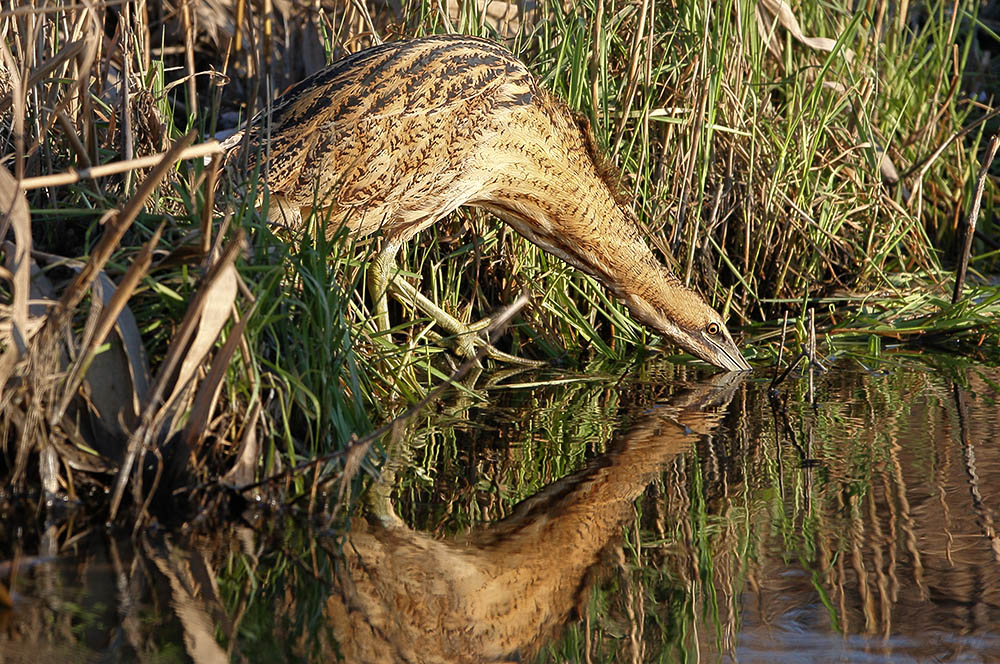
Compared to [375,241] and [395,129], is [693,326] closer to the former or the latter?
[395,129]

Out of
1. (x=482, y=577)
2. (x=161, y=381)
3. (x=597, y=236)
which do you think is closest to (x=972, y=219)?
(x=597, y=236)

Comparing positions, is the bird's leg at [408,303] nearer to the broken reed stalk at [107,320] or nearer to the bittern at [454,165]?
the bittern at [454,165]

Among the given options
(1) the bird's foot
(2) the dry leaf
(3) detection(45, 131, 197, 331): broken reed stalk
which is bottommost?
(1) the bird's foot

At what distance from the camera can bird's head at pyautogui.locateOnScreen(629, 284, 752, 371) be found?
405 cm

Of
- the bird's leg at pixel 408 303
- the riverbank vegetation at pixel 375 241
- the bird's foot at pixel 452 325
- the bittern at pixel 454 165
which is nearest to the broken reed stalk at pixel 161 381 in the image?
the riverbank vegetation at pixel 375 241

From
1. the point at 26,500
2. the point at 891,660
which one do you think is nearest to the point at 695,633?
the point at 891,660

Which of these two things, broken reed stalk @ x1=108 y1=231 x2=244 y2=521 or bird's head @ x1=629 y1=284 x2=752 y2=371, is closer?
broken reed stalk @ x1=108 y1=231 x2=244 y2=521

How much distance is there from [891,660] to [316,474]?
111cm

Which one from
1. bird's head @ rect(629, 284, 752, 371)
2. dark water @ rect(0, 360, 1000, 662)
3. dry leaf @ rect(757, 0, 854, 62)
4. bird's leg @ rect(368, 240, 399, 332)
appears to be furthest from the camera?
dry leaf @ rect(757, 0, 854, 62)

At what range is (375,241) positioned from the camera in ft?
10.6

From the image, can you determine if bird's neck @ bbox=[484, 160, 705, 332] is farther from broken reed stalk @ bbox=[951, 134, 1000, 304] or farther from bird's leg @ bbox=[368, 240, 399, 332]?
broken reed stalk @ bbox=[951, 134, 1000, 304]

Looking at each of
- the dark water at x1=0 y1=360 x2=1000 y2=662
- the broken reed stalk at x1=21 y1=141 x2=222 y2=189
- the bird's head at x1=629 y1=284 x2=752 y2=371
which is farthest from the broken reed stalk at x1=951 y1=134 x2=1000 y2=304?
the broken reed stalk at x1=21 y1=141 x2=222 y2=189

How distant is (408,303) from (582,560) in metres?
1.65

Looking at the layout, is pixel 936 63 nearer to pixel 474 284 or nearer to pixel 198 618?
pixel 474 284
